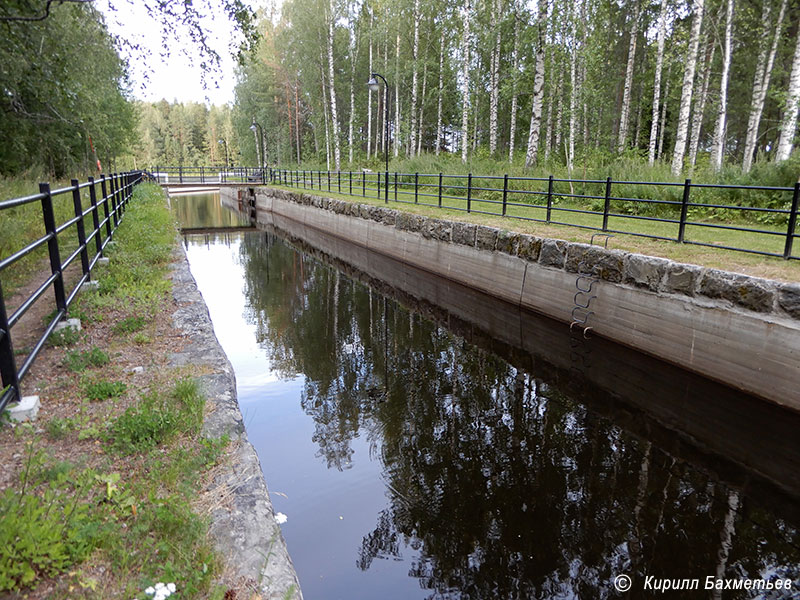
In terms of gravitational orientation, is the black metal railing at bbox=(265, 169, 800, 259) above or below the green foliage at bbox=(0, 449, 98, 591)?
above

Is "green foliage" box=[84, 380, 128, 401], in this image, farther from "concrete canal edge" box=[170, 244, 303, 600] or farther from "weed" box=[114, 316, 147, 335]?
"weed" box=[114, 316, 147, 335]

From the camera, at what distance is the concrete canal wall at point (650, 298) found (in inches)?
229

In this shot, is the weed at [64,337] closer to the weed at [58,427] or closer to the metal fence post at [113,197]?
the weed at [58,427]

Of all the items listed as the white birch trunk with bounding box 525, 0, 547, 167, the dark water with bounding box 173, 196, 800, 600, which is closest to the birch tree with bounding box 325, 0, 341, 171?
the white birch trunk with bounding box 525, 0, 547, 167

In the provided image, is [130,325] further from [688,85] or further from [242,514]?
[688,85]

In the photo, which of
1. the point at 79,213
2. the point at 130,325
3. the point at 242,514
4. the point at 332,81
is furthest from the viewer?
the point at 332,81

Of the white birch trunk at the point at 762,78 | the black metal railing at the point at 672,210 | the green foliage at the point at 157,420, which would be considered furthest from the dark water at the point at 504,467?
the white birch trunk at the point at 762,78

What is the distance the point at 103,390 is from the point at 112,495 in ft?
4.56

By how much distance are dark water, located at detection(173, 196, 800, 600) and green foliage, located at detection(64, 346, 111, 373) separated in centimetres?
177

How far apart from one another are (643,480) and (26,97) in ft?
63.1

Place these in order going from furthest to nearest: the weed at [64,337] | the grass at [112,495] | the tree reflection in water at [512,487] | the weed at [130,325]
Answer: the weed at [130,325], the weed at [64,337], the tree reflection in water at [512,487], the grass at [112,495]

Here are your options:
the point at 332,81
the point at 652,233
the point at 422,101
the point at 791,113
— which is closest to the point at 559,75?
the point at 422,101

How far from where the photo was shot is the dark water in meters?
3.70

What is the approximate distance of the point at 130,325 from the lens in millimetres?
5348
